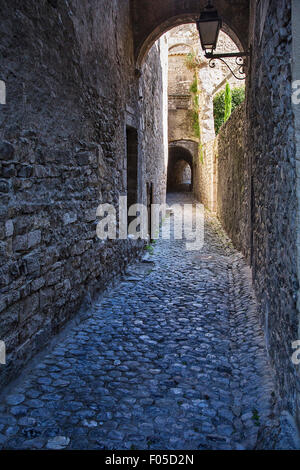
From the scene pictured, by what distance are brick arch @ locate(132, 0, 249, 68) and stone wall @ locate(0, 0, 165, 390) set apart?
132 centimetres

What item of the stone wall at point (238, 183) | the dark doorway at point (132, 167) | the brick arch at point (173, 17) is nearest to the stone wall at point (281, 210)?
the stone wall at point (238, 183)

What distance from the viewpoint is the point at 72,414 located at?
245cm

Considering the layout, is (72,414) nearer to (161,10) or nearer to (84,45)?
(84,45)

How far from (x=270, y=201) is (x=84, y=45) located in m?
2.67

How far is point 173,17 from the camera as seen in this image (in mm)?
6684

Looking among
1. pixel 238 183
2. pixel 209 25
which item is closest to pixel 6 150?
pixel 209 25

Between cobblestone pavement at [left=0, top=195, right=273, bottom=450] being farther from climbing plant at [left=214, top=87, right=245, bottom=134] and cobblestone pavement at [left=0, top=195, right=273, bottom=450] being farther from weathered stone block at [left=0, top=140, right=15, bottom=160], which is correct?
climbing plant at [left=214, top=87, right=245, bottom=134]

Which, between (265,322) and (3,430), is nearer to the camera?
(3,430)

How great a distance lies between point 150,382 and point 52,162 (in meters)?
2.02

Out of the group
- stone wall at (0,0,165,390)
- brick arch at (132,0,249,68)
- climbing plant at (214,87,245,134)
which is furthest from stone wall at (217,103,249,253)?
climbing plant at (214,87,245,134)

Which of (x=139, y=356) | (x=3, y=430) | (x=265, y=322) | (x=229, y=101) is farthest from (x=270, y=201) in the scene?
(x=229, y=101)

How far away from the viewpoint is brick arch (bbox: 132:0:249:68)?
631 centimetres

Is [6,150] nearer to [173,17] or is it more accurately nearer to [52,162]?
[52,162]
